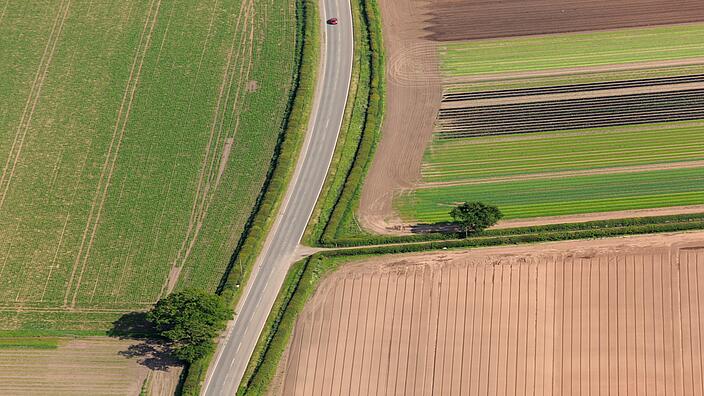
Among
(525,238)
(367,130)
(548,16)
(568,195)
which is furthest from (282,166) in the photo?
(548,16)

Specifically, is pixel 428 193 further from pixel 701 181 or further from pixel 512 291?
pixel 701 181

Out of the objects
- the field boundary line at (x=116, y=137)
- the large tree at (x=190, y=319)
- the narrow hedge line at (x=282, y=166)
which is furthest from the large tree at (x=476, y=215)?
the field boundary line at (x=116, y=137)

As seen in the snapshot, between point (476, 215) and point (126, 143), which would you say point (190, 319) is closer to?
point (476, 215)

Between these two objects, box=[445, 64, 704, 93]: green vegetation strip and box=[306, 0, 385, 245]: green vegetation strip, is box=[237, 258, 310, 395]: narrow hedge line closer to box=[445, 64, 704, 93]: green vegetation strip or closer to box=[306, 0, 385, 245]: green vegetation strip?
box=[306, 0, 385, 245]: green vegetation strip

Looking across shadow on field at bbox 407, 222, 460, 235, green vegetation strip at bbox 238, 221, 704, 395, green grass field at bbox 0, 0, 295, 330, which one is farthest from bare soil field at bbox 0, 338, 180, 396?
shadow on field at bbox 407, 222, 460, 235

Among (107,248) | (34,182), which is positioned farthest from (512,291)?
(34,182)

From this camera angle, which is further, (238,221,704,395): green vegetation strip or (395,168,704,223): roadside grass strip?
(395,168,704,223): roadside grass strip
